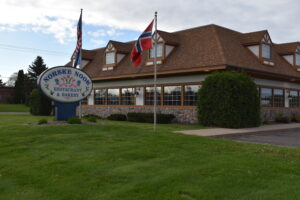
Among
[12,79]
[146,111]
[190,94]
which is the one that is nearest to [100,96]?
[146,111]

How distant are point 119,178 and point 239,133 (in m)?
10.3

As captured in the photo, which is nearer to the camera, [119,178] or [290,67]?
[119,178]

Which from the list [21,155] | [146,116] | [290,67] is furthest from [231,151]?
[290,67]

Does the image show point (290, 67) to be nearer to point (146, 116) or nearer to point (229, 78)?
point (229, 78)

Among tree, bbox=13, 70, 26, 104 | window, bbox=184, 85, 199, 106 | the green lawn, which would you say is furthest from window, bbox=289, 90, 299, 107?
tree, bbox=13, 70, 26, 104

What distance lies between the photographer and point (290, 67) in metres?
26.9

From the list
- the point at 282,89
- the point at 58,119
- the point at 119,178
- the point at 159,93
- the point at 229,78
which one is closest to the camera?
the point at 119,178

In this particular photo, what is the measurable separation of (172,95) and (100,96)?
970 centimetres

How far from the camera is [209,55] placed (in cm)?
2044

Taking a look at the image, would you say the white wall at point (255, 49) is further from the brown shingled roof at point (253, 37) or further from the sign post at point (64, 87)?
the sign post at point (64, 87)

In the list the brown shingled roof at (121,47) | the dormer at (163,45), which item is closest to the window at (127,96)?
the dormer at (163,45)

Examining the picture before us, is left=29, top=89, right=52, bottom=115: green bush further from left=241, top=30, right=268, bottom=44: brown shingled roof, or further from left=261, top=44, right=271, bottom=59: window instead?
left=261, top=44, right=271, bottom=59: window

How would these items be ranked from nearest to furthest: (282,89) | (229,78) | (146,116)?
(229,78), (146,116), (282,89)

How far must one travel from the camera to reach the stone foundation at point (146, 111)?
21.4 m
